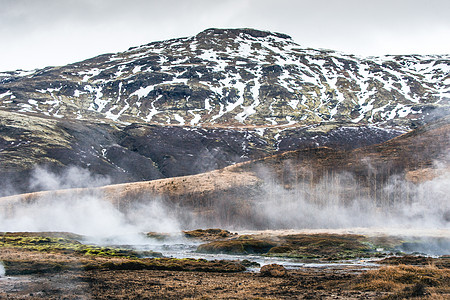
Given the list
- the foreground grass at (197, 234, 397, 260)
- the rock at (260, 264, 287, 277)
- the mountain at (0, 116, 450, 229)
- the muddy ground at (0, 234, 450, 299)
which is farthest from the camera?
the mountain at (0, 116, 450, 229)

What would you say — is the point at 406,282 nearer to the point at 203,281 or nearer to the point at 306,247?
the point at 203,281

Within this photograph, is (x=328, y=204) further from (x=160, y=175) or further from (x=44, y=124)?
(x=44, y=124)

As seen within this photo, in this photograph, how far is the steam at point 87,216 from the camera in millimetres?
91688

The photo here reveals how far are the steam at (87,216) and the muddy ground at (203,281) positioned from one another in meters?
50.4

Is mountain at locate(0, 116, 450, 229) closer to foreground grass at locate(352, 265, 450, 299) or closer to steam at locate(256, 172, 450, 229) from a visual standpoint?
steam at locate(256, 172, 450, 229)

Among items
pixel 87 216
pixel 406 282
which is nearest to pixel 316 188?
pixel 87 216

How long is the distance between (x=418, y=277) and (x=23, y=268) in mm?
26296

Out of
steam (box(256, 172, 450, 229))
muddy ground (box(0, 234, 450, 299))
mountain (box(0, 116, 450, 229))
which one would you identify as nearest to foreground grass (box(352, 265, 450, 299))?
muddy ground (box(0, 234, 450, 299))

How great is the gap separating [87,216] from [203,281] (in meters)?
72.0

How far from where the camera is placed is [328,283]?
93.1 feet

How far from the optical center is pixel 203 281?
30500 millimetres

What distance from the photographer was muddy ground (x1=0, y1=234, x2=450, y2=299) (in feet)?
79.7

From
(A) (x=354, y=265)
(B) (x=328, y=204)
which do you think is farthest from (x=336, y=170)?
(A) (x=354, y=265)

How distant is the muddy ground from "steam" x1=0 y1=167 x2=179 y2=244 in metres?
50.4
